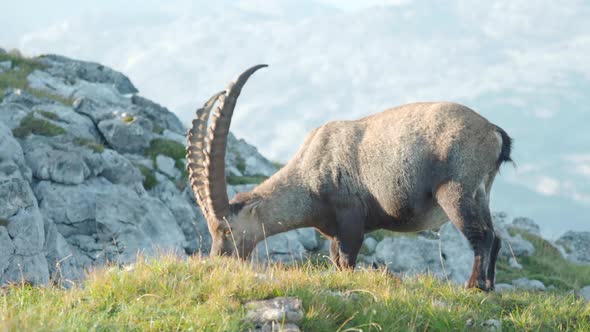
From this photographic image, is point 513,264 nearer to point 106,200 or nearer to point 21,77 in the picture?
point 106,200

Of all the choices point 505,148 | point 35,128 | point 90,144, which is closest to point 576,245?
point 90,144

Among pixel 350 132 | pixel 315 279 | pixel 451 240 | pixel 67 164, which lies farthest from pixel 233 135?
pixel 315 279

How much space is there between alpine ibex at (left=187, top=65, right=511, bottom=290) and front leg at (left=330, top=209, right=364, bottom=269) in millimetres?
16

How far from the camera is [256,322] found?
6.73m

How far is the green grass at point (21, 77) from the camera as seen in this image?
92.8 feet

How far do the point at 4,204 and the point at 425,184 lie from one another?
9.13 m

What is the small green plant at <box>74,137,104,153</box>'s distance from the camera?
21.0 metres

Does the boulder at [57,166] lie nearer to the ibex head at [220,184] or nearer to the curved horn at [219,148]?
the ibex head at [220,184]

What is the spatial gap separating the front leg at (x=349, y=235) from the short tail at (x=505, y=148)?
219cm

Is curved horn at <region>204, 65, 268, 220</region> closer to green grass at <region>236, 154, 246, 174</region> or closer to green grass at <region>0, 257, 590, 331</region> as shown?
green grass at <region>0, 257, 590, 331</region>

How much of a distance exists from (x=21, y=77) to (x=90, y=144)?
42.7 ft

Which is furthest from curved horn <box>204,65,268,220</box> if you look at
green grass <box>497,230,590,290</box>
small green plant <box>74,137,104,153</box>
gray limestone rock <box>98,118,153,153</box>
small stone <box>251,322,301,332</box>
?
green grass <box>497,230,590,290</box>

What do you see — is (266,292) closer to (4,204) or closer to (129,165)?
(4,204)

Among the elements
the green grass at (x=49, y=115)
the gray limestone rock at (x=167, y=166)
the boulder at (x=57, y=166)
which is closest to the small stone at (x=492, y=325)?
the boulder at (x=57, y=166)
